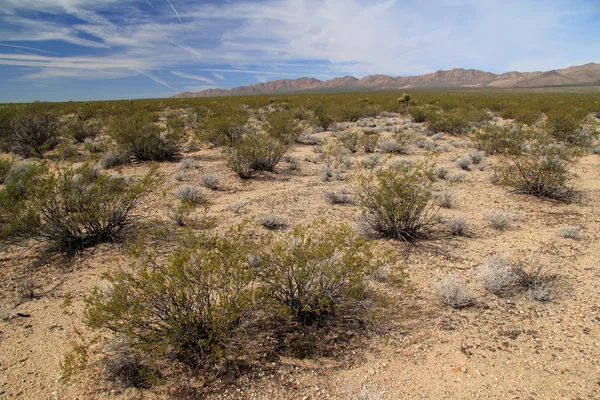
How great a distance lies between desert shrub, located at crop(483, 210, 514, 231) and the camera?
6.09 metres

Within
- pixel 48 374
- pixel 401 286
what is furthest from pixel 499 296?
pixel 48 374

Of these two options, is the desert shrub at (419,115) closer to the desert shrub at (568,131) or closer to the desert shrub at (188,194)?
the desert shrub at (568,131)

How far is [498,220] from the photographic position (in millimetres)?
6082

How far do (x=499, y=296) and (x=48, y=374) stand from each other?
516 centimetres

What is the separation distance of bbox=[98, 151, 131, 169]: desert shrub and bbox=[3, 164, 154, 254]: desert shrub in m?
4.91

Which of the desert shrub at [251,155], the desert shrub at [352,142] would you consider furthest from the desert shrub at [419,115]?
the desert shrub at [251,155]

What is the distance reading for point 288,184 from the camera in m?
8.95

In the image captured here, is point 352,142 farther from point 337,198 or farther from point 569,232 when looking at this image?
point 569,232

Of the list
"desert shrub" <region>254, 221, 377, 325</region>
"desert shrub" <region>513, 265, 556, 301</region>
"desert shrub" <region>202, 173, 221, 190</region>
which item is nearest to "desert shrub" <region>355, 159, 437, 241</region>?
"desert shrub" <region>513, 265, 556, 301</region>

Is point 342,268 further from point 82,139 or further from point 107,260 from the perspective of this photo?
point 82,139

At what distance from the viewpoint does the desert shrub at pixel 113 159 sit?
1043 centimetres

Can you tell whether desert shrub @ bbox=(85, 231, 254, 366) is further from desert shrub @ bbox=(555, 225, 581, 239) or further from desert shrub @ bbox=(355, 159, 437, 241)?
desert shrub @ bbox=(555, 225, 581, 239)

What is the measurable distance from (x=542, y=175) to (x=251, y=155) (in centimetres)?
747

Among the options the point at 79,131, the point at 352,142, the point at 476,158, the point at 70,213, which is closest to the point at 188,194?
the point at 70,213
